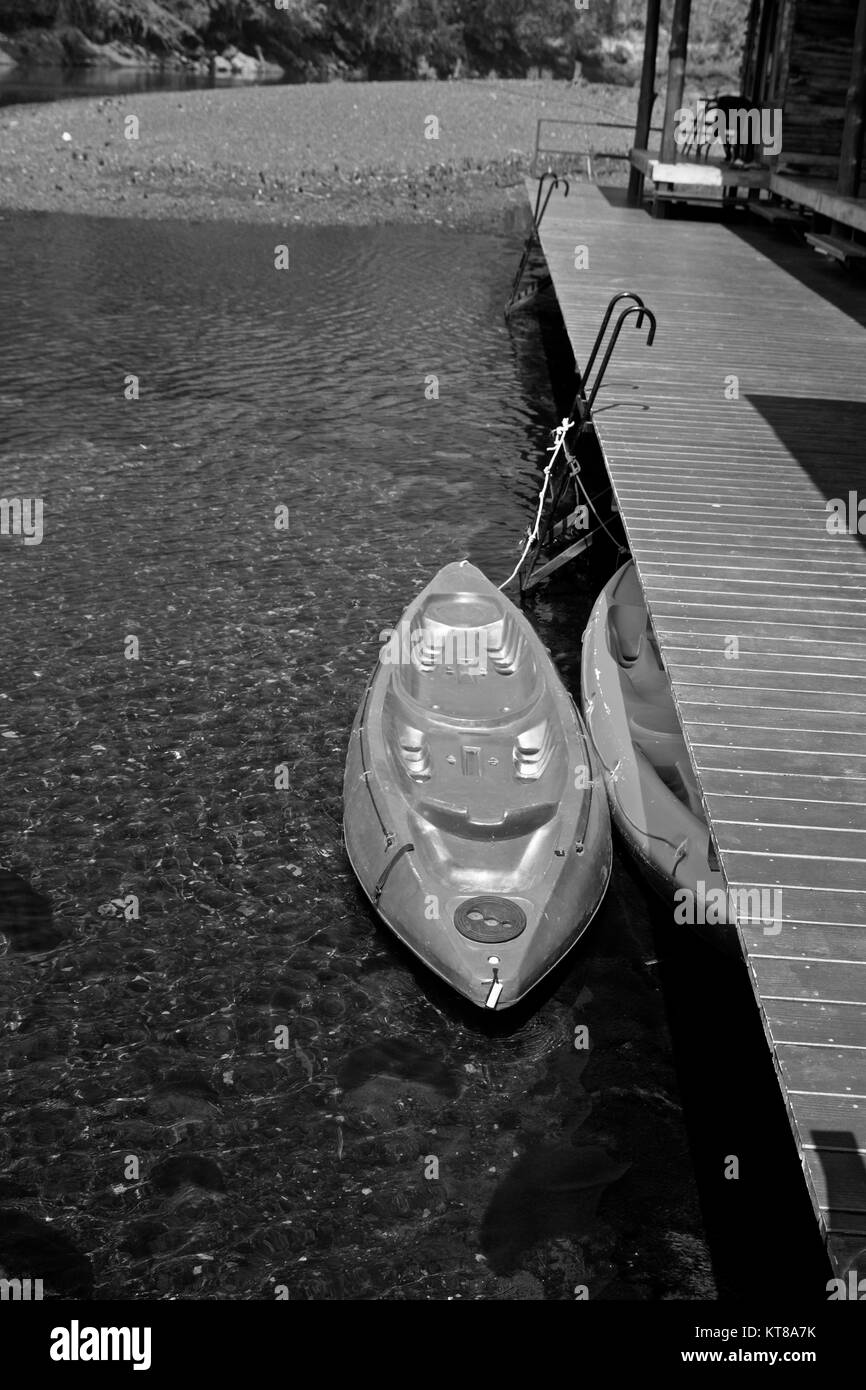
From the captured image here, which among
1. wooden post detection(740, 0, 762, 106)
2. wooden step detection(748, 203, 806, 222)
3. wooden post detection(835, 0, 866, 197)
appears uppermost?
wooden post detection(740, 0, 762, 106)

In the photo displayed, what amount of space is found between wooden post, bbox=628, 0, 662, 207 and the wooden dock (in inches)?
458

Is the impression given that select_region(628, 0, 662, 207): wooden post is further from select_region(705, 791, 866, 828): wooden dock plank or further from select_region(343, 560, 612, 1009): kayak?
select_region(705, 791, 866, 828): wooden dock plank

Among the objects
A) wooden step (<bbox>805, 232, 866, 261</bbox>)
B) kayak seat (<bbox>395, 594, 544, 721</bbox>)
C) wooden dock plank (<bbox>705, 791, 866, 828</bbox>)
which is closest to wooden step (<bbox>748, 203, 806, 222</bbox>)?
A: wooden step (<bbox>805, 232, 866, 261</bbox>)

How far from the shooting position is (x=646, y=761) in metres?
10.6

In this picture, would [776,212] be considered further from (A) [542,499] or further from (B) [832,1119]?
(B) [832,1119]

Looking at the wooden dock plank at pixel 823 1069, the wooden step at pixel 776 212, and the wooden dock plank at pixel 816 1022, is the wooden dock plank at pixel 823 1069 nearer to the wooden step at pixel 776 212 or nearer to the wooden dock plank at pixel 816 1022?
the wooden dock plank at pixel 816 1022

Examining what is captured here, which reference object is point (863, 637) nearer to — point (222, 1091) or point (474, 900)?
point (474, 900)

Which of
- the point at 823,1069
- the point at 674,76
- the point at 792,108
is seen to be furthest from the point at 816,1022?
the point at 792,108

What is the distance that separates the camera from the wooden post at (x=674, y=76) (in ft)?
90.1

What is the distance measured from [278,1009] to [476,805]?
1.97 m

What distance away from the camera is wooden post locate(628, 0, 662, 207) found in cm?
3047

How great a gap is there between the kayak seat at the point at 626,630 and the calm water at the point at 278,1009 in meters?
1.23

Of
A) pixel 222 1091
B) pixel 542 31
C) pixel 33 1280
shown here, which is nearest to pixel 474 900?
pixel 222 1091
